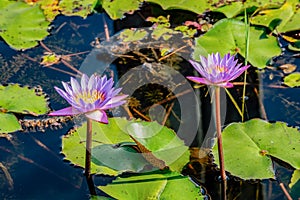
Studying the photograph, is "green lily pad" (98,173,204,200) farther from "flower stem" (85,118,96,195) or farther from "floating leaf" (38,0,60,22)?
"floating leaf" (38,0,60,22)

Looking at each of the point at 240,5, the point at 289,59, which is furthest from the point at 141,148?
the point at 240,5

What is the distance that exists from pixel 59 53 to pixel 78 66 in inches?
7.6

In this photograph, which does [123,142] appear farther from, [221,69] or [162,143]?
[221,69]

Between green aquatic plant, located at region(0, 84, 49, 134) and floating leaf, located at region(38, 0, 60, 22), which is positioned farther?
floating leaf, located at region(38, 0, 60, 22)

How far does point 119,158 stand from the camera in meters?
2.24

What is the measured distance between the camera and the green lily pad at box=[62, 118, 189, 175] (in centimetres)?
223

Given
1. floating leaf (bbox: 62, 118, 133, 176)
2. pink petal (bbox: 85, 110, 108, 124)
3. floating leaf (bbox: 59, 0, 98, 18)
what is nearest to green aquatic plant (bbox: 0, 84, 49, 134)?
floating leaf (bbox: 62, 118, 133, 176)

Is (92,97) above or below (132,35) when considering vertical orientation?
above

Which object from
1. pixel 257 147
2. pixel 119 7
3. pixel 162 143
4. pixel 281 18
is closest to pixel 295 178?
pixel 257 147

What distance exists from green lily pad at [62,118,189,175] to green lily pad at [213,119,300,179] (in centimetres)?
19

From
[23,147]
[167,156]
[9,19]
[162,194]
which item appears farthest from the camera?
[9,19]

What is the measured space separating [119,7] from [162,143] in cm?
138

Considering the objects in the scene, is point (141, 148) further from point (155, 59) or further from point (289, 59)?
point (289, 59)

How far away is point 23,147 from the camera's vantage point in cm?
247
